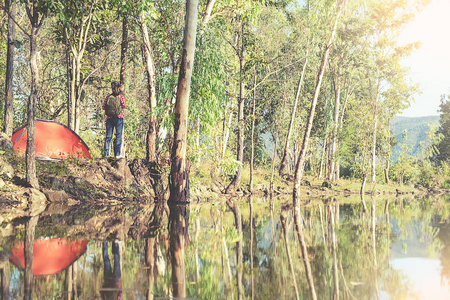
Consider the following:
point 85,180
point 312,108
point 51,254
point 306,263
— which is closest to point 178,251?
point 51,254

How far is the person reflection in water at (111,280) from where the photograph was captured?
270 cm

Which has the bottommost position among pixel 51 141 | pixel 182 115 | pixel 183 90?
pixel 51 141

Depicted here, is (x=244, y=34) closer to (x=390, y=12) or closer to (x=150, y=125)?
(x=150, y=125)

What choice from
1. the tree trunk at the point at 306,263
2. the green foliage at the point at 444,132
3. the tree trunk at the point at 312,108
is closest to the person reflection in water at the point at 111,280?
the tree trunk at the point at 306,263

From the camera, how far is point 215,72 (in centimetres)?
1255

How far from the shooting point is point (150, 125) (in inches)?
561

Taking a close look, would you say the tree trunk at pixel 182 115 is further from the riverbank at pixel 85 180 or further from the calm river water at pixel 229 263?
the calm river water at pixel 229 263

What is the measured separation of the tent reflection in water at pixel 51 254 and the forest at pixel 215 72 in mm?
6809

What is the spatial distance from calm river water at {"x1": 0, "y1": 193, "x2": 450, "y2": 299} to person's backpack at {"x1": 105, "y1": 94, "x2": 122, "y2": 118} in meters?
6.66

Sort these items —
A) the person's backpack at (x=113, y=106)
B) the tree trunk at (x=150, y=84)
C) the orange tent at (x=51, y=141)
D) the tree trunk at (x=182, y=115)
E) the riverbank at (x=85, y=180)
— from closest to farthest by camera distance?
the tree trunk at (x=182, y=115) < the riverbank at (x=85, y=180) < the person's backpack at (x=113, y=106) < the orange tent at (x=51, y=141) < the tree trunk at (x=150, y=84)

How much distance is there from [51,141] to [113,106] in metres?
2.85

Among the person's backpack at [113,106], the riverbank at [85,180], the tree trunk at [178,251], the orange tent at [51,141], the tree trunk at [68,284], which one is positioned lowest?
the tree trunk at [178,251]

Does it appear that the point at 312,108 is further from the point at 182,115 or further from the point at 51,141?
the point at 51,141

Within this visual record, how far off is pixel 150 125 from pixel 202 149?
2099mm
